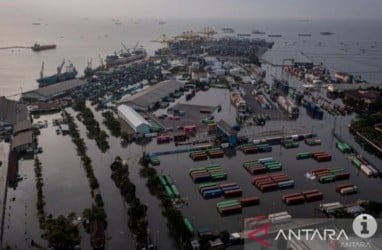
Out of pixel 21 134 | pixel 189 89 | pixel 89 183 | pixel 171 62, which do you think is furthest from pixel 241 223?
pixel 171 62

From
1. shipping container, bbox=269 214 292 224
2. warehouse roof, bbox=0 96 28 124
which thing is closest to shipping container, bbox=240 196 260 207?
shipping container, bbox=269 214 292 224

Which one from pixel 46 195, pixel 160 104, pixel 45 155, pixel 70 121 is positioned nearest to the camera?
pixel 46 195

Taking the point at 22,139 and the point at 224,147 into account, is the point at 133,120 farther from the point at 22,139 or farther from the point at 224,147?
A: the point at 22,139

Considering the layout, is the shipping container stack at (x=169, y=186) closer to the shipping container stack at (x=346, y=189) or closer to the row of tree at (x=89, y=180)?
the row of tree at (x=89, y=180)

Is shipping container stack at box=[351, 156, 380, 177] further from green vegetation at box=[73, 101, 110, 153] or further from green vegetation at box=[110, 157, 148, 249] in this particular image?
green vegetation at box=[73, 101, 110, 153]

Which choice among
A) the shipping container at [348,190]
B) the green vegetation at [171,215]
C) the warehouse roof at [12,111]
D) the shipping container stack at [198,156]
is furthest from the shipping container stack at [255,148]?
the warehouse roof at [12,111]

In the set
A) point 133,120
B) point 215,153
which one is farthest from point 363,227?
point 133,120

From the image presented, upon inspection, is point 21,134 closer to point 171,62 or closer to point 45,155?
point 45,155

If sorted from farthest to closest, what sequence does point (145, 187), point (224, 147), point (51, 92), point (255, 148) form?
point (51, 92)
point (224, 147)
point (255, 148)
point (145, 187)
